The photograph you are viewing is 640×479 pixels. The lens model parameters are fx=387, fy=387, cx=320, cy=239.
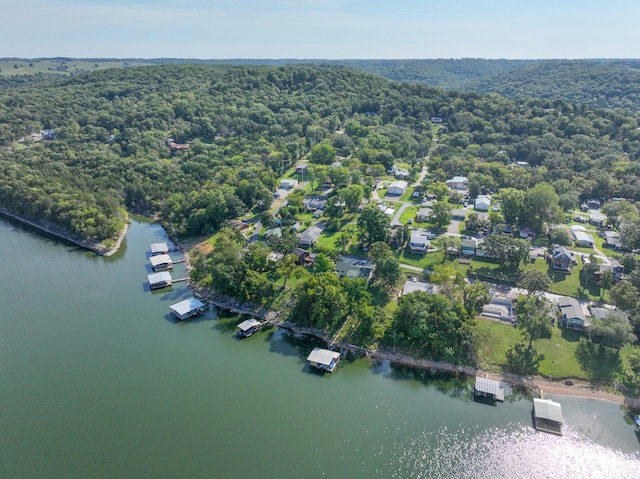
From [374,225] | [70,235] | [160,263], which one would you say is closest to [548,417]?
[374,225]

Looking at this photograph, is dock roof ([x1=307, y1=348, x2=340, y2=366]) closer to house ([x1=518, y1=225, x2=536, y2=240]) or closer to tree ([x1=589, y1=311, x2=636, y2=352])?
tree ([x1=589, y1=311, x2=636, y2=352])

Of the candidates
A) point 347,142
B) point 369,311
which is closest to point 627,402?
point 369,311

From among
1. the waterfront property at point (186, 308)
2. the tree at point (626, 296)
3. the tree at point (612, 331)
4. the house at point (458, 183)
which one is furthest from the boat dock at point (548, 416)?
the house at point (458, 183)

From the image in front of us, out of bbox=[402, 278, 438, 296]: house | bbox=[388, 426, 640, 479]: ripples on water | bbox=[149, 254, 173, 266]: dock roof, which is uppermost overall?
bbox=[402, 278, 438, 296]: house

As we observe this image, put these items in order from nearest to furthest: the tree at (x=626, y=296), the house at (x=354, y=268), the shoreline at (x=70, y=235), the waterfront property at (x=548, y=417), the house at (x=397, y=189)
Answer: the waterfront property at (x=548, y=417), the tree at (x=626, y=296), the house at (x=354, y=268), the shoreline at (x=70, y=235), the house at (x=397, y=189)

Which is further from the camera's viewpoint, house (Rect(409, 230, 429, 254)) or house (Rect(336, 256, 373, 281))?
house (Rect(409, 230, 429, 254))

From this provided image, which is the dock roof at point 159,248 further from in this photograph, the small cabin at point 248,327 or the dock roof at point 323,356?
the dock roof at point 323,356

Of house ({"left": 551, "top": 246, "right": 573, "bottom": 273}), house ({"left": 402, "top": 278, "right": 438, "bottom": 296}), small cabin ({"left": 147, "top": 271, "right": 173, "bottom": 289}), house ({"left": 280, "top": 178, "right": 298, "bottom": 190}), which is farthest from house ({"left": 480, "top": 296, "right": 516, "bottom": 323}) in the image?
house ({"left": 280, "top": 178, "right": 298, "bottom": 190})
